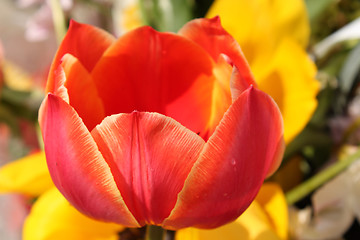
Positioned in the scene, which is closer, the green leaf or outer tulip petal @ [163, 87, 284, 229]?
outer tulip petal @ [163, 87, 284, 229]

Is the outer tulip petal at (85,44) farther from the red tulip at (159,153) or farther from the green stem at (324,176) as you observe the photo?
the green stem at (324,176)

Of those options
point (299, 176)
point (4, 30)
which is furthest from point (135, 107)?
point (4, 30)

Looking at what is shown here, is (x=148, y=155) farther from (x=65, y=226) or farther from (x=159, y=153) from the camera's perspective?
(x=65, y=226)

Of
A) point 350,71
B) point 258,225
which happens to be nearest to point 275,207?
point 258,225

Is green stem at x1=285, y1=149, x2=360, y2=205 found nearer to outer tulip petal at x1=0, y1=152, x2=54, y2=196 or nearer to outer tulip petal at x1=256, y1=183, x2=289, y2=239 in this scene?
outer tulip petal at x1=256, y1=183, x2=289, y2=239

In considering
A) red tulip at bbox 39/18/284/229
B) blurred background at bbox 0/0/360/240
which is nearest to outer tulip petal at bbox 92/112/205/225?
red tulip at bbox 39/18/284/229

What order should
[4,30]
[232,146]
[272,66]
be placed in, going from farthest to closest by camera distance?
[4,30] → [272,66] → [232,146]

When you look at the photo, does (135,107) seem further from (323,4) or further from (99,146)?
(323,4)
